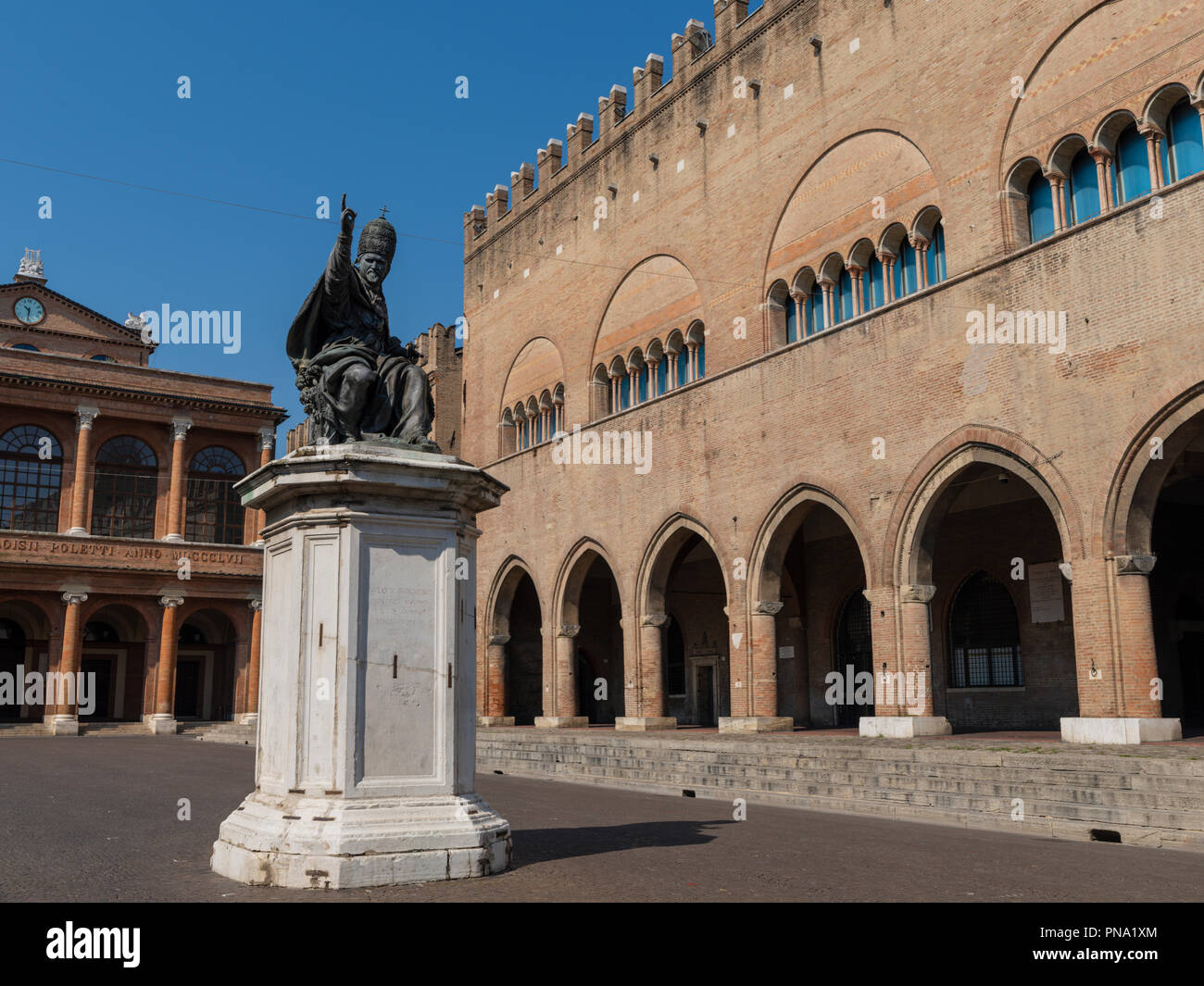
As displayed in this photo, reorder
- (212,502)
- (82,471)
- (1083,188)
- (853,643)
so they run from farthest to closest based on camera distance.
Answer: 1. (212,502)
2. (82,471)
3. (853,643)
4. (1083,188)

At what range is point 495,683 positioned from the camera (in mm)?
30359

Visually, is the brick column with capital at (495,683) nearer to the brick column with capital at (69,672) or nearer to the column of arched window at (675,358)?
the column of arched window at (675,358)

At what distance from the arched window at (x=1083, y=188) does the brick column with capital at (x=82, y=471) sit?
31332 mm

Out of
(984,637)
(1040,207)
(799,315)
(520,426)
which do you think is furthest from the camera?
(520,426)

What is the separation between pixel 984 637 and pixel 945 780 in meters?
10.2

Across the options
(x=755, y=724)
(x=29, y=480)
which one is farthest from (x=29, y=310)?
(x=755, y=724)

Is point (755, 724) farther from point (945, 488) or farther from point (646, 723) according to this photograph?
point (945, 488)

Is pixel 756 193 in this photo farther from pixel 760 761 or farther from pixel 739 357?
pixel 760 761

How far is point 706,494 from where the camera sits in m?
22.9

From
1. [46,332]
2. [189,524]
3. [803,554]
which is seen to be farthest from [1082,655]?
[46,332]

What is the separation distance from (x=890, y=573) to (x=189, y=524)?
96.4ft

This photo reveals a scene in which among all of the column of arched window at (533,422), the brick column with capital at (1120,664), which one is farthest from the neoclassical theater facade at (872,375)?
the column of arched window at (533,422)

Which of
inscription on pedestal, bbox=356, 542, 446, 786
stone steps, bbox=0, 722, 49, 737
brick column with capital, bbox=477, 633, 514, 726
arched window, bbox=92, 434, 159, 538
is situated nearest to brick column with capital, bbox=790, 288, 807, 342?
brick column with capital, bbox=477, 633, 514, 726

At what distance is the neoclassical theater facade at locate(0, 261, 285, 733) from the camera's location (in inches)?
1387
